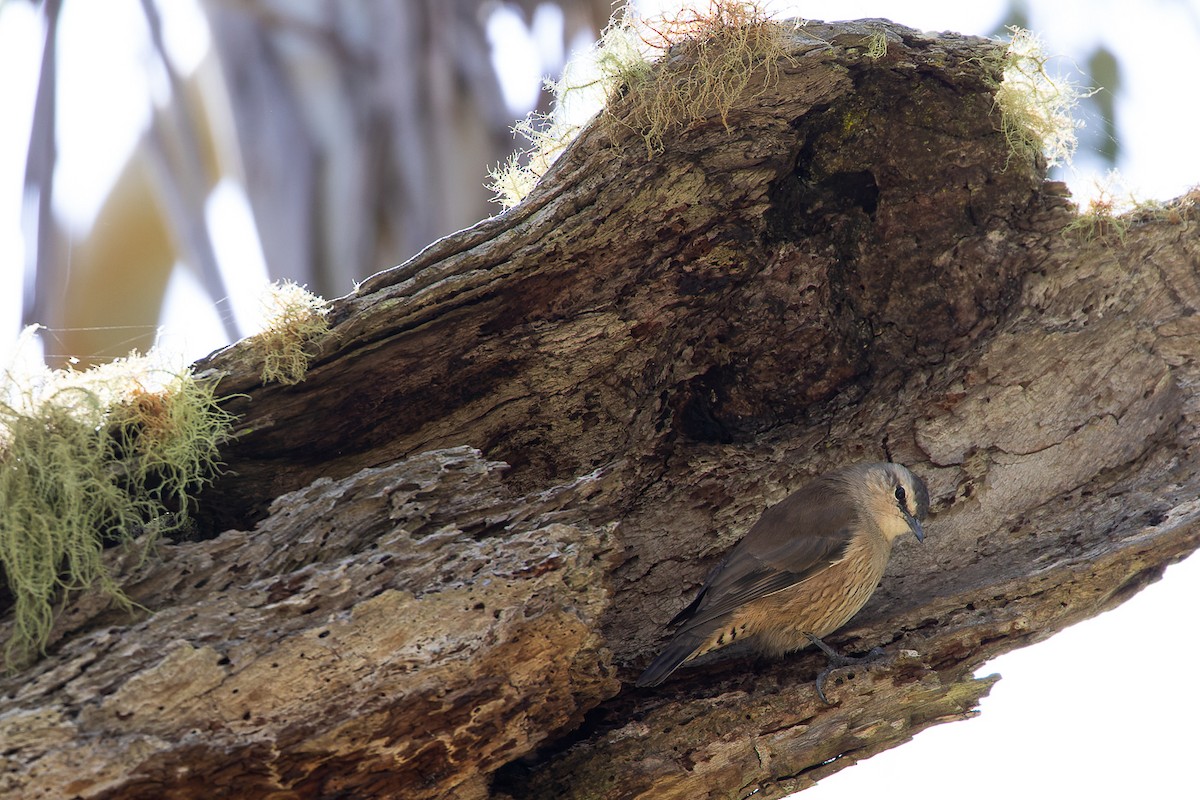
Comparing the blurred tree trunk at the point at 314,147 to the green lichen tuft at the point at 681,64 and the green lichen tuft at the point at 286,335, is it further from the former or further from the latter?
the green lichen tuft at the point at 286,335

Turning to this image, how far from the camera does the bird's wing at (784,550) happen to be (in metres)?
3.34

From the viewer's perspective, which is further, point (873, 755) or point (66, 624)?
point (873, 755)

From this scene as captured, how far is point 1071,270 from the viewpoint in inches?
154

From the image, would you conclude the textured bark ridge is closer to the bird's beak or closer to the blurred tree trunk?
the bird's beak

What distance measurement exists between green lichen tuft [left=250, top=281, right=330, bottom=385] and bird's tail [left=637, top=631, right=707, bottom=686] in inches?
54.4

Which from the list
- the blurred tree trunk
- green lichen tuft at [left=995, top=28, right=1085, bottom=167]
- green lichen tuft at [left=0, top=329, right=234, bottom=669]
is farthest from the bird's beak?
the blurred tree trunk

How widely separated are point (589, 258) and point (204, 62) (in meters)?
6.68

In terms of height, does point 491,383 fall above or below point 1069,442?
above

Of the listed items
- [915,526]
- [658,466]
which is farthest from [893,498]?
[658,466]

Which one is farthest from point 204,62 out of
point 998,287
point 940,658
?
point 940,658

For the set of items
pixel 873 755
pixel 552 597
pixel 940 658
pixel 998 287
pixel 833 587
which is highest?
pixel 998 287

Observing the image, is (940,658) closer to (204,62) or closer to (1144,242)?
(1144,242)

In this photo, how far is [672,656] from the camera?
10.2ft

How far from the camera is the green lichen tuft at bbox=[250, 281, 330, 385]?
3.21 meters
